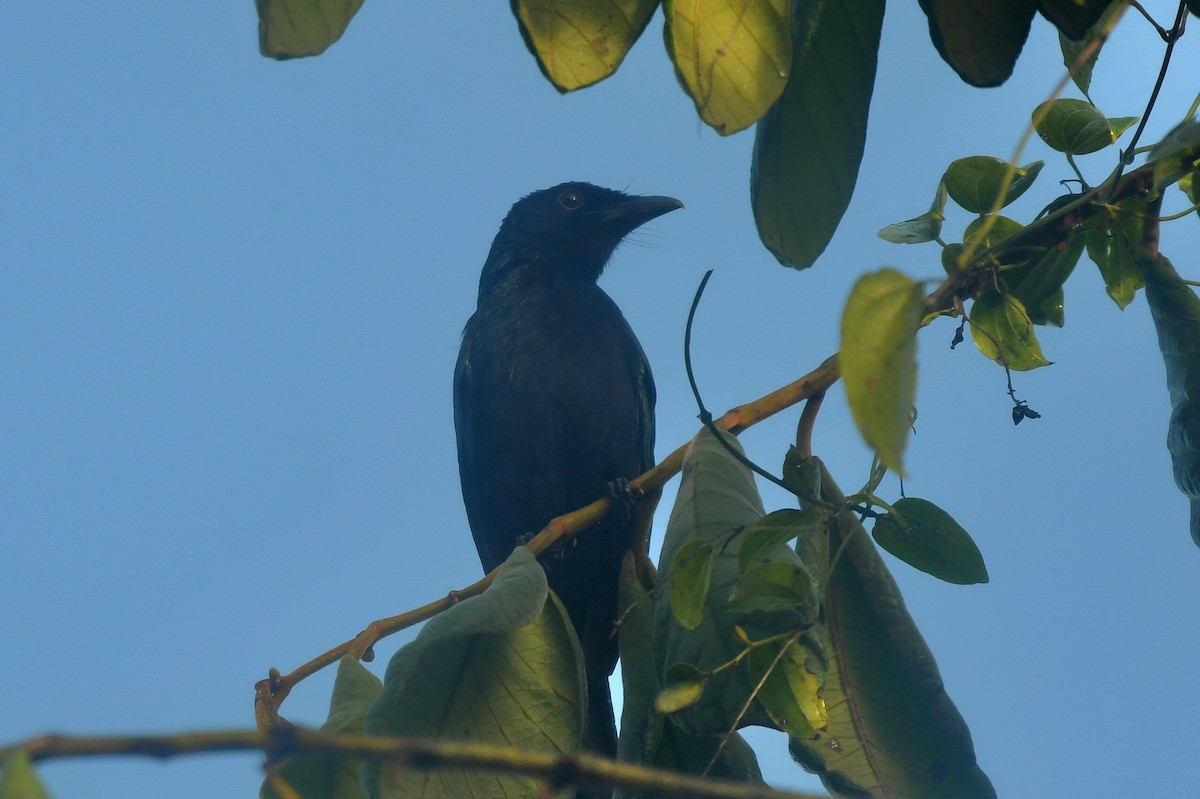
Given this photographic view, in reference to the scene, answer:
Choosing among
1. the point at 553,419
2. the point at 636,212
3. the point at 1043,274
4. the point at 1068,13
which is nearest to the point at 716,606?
the point at 1043,274

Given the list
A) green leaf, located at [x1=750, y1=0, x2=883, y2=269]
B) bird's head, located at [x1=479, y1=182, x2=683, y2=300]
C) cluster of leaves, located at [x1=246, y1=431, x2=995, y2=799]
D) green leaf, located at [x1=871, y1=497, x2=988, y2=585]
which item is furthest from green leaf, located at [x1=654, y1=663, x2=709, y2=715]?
bird's head, located at [x1=479, y1=182, x2=683, y2=300]

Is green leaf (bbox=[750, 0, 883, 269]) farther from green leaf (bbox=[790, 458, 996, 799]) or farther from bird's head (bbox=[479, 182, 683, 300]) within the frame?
bird's head (bbox=[479, 182, 683, 300])

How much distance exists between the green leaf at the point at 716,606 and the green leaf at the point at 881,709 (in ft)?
0.33

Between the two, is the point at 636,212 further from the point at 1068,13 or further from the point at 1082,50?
the point at 1068,13

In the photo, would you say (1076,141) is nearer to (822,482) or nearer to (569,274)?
(822,482)

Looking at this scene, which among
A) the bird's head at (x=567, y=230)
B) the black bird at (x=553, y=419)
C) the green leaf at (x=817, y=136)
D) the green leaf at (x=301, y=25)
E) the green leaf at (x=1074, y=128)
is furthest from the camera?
the bird's head at (x=567, y=230)

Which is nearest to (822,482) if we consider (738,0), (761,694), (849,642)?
(849,642)

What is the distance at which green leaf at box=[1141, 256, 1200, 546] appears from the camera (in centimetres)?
167

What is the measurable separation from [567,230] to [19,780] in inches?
203

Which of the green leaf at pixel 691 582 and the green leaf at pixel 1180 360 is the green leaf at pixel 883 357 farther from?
the green leaf at pixel 1180 360

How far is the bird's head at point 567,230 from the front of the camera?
5.46 metres

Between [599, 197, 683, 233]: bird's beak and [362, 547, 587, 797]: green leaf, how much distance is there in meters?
4.05

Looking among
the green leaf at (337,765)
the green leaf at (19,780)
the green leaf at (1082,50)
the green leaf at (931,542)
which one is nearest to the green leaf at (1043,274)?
the green leaf at (1082,50)

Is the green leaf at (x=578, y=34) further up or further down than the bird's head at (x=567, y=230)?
further down
